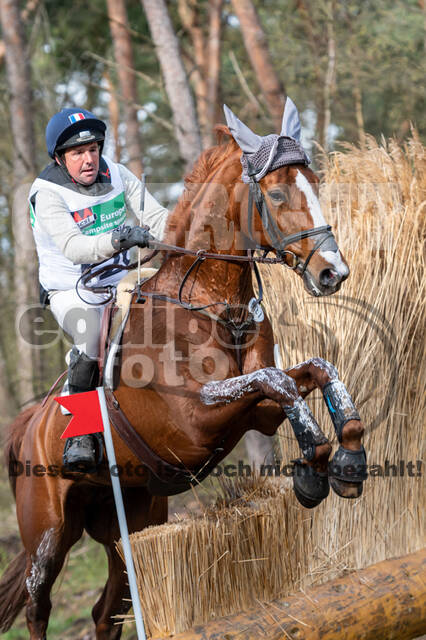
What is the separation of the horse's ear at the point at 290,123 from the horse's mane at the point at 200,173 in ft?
0.94

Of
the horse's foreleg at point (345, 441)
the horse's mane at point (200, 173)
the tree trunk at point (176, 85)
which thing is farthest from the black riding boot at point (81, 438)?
the tree trunk at point (176, 85)

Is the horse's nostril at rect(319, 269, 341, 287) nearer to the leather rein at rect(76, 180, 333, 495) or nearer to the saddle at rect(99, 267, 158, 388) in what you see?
the leather rein at rect(76, 180, 333, 495)

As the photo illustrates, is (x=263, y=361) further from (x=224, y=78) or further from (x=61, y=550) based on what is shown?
(x=224, y=78)

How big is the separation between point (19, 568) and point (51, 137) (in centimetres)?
281

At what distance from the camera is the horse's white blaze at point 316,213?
309cm

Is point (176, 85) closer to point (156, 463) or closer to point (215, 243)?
point (215, 243)

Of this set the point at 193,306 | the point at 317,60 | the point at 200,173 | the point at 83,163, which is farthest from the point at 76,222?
the point at 317,60

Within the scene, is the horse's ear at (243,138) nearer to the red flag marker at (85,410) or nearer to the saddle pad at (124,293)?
the saddle pad at (124,293)

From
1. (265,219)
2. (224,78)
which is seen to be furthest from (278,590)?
(224,78)

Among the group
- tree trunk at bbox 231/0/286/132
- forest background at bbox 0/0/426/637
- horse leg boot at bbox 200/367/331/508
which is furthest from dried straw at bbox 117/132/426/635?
forest background at bbox 0/0/426/637

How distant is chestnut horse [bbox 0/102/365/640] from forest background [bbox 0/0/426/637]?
3649 mm

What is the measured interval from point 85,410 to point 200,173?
54.4 inches

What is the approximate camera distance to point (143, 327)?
3.68 m

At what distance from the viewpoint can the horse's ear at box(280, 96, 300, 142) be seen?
3.38 meters
